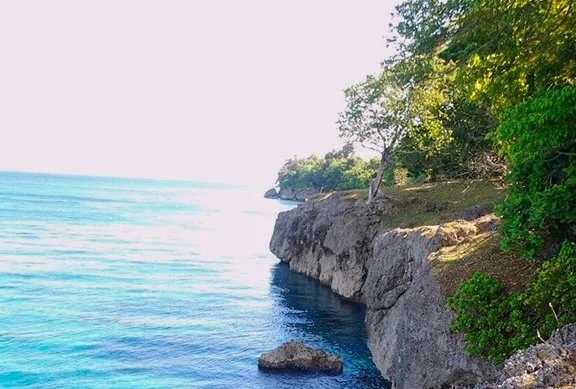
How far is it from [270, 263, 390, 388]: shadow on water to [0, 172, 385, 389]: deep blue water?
0.11 meters

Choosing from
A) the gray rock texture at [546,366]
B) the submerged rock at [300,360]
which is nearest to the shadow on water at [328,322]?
the submerged rock at [300,360]

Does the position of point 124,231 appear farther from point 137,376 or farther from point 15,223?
point 137,376

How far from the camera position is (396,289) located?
25750 millimetres

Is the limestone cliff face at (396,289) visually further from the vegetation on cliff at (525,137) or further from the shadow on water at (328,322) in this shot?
the vegetation on cliff at (525,137)

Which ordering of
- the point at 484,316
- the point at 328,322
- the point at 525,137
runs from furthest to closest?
the point at 328,322 < the point at 484,316 < the point at 525,137

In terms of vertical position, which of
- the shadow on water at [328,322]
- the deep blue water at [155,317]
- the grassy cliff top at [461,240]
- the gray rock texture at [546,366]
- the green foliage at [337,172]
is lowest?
the shadow on water at [328,322]

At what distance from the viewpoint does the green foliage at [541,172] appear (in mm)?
13141

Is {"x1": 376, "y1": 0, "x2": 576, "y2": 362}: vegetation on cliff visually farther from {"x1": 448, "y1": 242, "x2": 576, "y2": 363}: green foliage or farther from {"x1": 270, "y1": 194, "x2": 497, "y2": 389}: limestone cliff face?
{"x1": 270, "y1": 194, "x2": 497, "y2": 389}: limestone cliff face

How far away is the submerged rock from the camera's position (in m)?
25.1

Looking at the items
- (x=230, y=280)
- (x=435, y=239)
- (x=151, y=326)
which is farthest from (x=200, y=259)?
(x=435, y=239)

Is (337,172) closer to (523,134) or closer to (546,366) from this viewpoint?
(523,134)

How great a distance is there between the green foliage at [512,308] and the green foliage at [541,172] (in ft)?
4.18

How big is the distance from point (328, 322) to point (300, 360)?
10.8 m

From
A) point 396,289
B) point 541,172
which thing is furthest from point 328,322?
point 541,172
